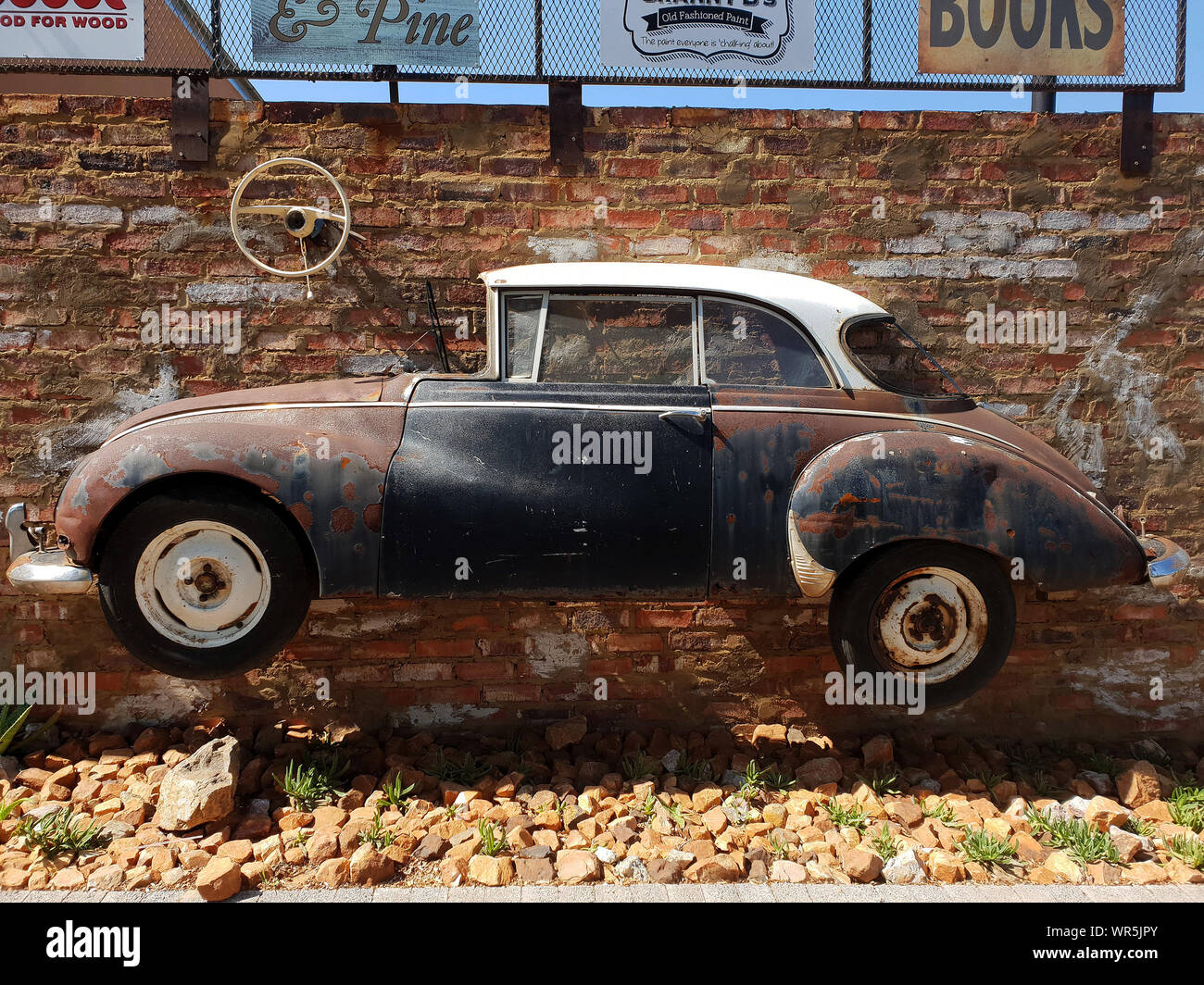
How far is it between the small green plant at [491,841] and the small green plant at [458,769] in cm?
44

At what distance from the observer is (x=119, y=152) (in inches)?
146

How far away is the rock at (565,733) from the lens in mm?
3686

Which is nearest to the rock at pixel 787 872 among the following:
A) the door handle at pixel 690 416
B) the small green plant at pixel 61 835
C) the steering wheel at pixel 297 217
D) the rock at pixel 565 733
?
the rock at pixel 565 733

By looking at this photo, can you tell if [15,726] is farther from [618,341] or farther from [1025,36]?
[1025,36]

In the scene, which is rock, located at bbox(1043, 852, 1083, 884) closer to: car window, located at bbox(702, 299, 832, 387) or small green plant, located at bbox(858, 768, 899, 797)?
small green plant, located at bbox(858, 768, 899, 797)

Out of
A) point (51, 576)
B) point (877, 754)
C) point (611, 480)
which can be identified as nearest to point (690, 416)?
point (611, 480)

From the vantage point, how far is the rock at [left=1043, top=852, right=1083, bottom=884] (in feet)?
9.39

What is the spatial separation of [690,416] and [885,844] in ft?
5.70

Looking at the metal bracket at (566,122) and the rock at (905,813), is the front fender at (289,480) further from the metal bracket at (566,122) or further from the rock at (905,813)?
the rock at (905,813)

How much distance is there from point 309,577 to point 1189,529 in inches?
160

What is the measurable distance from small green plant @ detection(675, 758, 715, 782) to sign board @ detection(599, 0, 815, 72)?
3.23 metres

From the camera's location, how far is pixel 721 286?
123 inches

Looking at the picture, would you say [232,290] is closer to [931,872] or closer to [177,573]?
[177,573]

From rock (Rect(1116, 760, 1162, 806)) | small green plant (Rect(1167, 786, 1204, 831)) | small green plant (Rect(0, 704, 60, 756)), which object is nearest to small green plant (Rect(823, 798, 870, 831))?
rock (Rect(1116, 760, 1162, 806))
